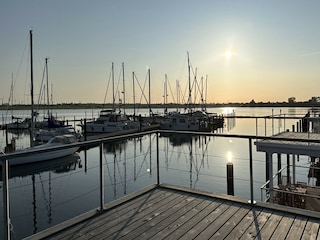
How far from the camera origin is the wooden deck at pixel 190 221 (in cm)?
285

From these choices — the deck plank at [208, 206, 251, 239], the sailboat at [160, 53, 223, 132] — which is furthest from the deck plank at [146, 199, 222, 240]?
the sailboat at [160, 53, 223, 132]

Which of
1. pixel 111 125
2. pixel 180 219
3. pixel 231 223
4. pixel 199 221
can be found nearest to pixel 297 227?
pixel 231 223

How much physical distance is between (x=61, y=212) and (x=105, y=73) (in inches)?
1255

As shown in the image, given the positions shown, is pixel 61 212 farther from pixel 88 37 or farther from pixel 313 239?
pixel 88 37

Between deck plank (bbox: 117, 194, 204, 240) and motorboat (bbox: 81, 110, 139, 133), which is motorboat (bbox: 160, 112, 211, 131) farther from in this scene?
deck plank (bbox: 117, 194, 204, 240)

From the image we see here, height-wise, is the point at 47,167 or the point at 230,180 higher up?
the point at 230,180

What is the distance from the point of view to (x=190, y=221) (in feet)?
10.5

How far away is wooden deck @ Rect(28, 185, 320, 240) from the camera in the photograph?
9.34 ft

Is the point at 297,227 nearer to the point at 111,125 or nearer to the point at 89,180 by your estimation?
the point at 89,180

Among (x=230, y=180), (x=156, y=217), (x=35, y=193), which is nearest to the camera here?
(x=156, y=217)

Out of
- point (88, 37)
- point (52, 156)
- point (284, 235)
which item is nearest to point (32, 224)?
point (284, 235)

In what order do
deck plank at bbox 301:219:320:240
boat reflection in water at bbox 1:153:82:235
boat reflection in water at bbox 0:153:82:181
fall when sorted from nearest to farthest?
deck plank at bbox 301:219:320:240 < boat reflection in water at bbox 1:153:82:235 < boat reflection in water at bbox 0:153:82:181

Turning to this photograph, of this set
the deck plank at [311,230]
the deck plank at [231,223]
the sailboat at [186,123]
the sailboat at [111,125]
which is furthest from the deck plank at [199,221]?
the sailboat at [186,123]

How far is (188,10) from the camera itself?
1286 cm
